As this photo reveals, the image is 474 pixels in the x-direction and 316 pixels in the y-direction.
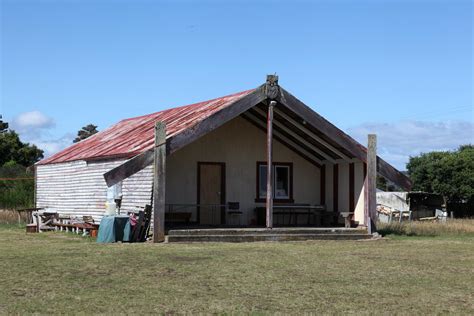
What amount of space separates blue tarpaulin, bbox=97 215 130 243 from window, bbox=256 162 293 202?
22.2ft

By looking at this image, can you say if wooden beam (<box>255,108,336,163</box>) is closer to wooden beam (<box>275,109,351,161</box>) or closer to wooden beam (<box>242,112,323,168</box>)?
wooden beam (<box>242,112,323,168</box>)

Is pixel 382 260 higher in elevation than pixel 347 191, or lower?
lower

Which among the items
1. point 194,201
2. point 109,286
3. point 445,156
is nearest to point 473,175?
point 445,156

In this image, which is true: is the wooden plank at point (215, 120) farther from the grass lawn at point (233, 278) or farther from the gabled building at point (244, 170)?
the grass lawn at point (233, 278)

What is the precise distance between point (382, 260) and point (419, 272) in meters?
1.80

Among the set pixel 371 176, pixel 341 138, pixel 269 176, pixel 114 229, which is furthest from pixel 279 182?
pixel 114 229

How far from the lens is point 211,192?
75.6 ft

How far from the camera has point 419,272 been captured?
12531mm

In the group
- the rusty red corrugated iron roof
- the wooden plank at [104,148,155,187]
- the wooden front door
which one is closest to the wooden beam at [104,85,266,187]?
the wooden plank at [104,148,155,187]

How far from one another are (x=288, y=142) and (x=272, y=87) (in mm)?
4501

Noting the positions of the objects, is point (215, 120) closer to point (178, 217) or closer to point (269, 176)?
point (269, 176)

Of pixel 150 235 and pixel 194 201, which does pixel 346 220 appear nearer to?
pixel 194 201

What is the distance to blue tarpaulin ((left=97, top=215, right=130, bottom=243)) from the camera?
1798 centimetres

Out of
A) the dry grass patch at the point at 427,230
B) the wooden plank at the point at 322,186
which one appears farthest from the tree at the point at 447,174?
the wooden plank at the point at 322,186
